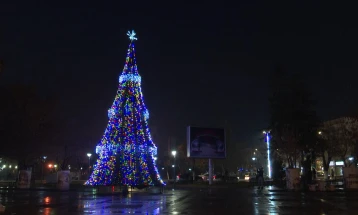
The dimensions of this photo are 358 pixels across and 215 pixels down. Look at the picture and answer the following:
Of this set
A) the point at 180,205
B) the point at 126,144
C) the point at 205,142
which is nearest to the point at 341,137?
the point at 205,142

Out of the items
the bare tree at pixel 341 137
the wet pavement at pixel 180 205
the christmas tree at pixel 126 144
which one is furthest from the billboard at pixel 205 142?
the wet pavement at pixel 180 205

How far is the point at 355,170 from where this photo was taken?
3628 centimetres

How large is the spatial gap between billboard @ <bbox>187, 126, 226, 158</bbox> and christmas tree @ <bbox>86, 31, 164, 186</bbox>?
5.12 m

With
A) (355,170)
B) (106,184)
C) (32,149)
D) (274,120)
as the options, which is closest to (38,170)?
(32,149)

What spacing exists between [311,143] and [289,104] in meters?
5.30

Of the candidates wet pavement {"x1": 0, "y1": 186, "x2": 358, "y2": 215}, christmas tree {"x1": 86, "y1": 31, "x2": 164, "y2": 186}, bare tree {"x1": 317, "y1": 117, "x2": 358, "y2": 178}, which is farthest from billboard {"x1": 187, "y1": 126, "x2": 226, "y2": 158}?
wet pavement {"x1": 0, "y1": 186, "x2": 358, "y2": 215}

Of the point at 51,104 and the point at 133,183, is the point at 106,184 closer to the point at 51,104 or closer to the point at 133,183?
the point at 133,183

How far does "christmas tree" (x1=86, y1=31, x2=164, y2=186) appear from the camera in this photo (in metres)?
39.1

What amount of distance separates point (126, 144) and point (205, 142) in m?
10.5

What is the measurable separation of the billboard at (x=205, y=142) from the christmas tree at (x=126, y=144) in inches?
202

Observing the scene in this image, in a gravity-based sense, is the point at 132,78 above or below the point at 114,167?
above

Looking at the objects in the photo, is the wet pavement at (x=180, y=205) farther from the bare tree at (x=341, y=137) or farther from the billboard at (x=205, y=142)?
the bare tree at (x=341, y=137)

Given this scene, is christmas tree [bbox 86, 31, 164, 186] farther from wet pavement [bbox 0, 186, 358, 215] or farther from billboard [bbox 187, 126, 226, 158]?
wet pavement [bbox 0, 186, 358, 215]

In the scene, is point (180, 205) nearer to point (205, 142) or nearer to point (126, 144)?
point (126, 144)
